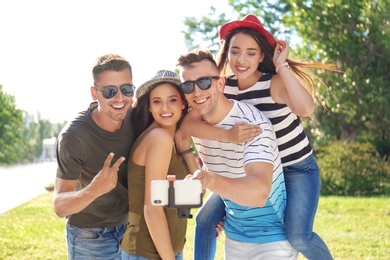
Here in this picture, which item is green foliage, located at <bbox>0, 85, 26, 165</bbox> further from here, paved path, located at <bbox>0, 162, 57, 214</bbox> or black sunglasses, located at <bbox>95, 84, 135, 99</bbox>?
black sunglasses, located at <bbox>95, 84, 135, 99</bbox>

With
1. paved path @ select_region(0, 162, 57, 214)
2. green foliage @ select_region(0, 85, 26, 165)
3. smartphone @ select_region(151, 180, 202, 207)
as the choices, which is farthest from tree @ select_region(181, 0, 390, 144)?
green foliage @ select_region(0, 85, 26, 165)

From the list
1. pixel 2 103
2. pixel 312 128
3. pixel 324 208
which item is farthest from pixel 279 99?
pixel 2 103

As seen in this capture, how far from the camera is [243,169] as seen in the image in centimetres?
403

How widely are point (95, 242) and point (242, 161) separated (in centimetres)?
138

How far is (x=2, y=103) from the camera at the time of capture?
5816 centimetres

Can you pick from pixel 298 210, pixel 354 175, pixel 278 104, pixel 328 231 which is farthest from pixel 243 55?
pixel 354 175

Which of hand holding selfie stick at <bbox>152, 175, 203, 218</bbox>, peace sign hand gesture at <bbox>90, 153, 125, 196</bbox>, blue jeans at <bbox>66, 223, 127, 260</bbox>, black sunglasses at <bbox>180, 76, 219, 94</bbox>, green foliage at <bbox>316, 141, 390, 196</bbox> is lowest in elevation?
green foliage at <bbox>316, 141, 390, 196</bbox>

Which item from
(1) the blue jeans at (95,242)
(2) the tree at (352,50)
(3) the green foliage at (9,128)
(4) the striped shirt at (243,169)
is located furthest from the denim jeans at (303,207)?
(3) the green foliage at (9,128)

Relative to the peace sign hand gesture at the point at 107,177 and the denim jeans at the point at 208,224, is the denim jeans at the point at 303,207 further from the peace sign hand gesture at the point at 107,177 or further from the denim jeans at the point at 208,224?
the peace sign hand gesture at the point at 107,177

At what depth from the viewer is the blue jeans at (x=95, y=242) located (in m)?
4.74

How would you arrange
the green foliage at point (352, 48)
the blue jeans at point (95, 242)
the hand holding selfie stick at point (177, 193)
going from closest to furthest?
1. the hand holding selfie stick at point (177, 193)
2. the blue jeans at point (95, 242)
3. the green foliage at point (352, 48)

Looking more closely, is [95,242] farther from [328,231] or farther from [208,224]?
[328,231]

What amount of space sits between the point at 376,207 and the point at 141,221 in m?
12.1

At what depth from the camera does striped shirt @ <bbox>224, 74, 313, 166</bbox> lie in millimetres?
4496
